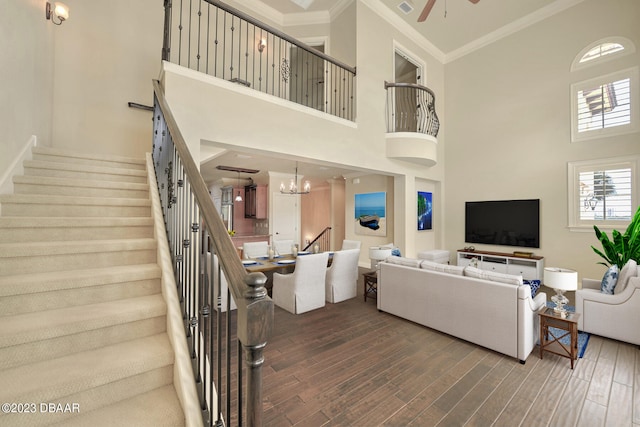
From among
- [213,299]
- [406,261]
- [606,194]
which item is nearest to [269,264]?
[406,261]

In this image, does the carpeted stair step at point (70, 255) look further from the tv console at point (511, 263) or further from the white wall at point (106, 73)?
the tv console at point (511, 263)

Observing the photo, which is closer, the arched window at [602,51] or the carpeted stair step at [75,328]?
the carpeted stair step at [75,328]

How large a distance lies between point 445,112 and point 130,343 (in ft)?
27.6

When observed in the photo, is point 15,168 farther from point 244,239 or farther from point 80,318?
point 244,239

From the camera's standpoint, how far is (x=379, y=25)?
227 inches

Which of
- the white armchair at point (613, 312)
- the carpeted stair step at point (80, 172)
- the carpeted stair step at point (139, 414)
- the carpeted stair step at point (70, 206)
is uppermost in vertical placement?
the carpeted stair step at point (80, 172)

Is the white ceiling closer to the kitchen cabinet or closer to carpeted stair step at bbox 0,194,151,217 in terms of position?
the kitchen cabinet

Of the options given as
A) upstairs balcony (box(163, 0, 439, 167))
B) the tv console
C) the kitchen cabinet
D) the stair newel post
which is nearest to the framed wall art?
upstairs balcony (box(163, 0, 439, 167))

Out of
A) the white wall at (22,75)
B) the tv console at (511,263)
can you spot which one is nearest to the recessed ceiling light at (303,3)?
the white wall at (22,75)

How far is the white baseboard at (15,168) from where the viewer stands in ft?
7.23

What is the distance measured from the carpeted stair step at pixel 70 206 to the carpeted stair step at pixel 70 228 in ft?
0.84

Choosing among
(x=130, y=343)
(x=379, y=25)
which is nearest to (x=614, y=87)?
(x=379, y=25)

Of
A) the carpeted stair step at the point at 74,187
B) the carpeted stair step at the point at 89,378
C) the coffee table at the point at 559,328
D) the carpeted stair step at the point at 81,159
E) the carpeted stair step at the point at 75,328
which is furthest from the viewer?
the carpeted stair step at the point at 81,159

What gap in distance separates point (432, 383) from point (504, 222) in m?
5.40
